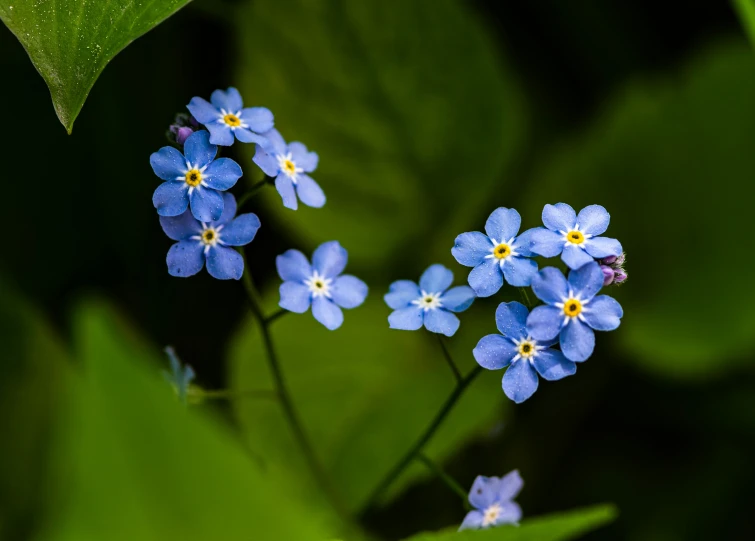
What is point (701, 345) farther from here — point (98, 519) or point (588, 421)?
point (98, 519)

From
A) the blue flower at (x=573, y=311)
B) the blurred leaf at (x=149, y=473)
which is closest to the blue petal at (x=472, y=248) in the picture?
the blue flower at (x=573, y=311)

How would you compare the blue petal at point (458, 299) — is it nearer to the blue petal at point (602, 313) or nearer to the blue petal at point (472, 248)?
the blue petal at point (472, 248)

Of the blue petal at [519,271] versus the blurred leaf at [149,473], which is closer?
the blurred leaf at [149,473]

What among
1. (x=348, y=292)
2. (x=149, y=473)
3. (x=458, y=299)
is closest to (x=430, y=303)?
(x=458, y=299)

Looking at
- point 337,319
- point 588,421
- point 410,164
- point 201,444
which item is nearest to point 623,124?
point 410,164

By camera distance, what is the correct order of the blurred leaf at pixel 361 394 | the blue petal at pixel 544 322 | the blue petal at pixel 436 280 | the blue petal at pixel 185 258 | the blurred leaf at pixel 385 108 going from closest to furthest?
the blue petal at pixel 544 322, the blue petal at pixel 185 258, the blue petal at pixel 436 280, the blurred leaf at pixel 361 394, the blurred leaf at pixel 385 108

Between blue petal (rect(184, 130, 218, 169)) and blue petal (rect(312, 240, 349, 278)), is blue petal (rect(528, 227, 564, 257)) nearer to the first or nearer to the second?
blue petal (rect(312, 240, 349, 278))

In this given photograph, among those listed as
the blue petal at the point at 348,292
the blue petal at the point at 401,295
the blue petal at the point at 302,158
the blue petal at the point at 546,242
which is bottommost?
the blue petal at the point at 348,292
